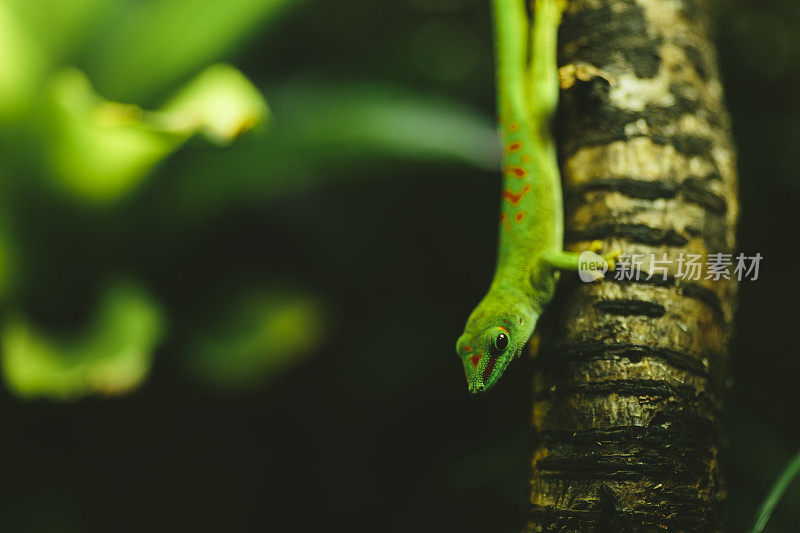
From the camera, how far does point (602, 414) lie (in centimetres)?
95

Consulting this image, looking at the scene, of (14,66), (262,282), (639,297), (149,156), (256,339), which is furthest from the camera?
(262,282)

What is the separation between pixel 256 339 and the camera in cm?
184

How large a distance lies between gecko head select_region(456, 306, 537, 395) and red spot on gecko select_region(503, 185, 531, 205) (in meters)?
0.26

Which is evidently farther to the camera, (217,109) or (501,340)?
(217,109)

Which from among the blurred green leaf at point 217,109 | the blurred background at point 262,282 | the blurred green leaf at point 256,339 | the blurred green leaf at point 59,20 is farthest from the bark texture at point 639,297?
the blurred green leaf at point 59,20

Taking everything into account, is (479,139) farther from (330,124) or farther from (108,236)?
(108,236)

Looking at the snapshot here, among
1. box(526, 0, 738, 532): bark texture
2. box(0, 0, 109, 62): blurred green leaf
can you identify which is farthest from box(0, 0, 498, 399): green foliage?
box(526, 0, 738, 532): bark texture

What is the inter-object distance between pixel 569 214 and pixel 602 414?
0.40 meters

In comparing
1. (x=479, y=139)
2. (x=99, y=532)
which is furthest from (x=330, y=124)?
(x=99, y=532)

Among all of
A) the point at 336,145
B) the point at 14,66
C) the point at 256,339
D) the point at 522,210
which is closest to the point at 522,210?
the point at 522,210

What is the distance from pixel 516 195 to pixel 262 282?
1060 millimetres

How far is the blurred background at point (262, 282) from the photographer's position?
5.38 feet

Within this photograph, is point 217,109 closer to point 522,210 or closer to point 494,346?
point 522,210

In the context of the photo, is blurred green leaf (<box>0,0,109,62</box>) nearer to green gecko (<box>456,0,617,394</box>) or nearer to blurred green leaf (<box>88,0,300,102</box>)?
blurred green leaf (<box>88,0,300,102</box>)
